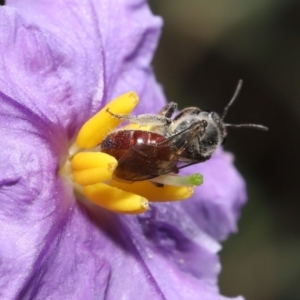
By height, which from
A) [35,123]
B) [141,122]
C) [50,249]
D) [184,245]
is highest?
[141,122]

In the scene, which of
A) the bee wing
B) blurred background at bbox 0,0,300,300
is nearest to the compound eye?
the bee wing

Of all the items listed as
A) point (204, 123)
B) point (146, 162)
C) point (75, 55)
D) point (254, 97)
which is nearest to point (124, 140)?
point (146, 162)

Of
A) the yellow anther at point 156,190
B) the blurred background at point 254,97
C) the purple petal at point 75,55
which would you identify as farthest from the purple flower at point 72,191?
the blurred background at point 254,97

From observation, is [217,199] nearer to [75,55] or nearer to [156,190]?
[156,190]

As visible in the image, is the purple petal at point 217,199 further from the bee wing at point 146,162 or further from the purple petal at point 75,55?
the bee wing at point 146,162

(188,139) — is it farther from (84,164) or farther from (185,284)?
(185,284)

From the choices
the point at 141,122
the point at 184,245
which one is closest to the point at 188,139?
the point at 141,122
